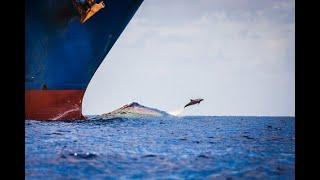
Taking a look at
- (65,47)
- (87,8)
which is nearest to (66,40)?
(65,47)

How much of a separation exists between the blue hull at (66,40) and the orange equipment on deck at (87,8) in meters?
0.06

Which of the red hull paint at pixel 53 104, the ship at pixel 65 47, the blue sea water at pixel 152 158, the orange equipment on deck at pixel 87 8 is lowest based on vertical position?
the blue sea water at pixel 152 158

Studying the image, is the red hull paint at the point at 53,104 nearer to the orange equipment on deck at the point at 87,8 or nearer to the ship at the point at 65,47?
the ship at the point at 65,47

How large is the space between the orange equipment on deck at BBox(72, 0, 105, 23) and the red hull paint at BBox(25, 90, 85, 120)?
0.95 metres

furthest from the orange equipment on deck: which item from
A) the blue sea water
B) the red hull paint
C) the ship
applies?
the blue sea water

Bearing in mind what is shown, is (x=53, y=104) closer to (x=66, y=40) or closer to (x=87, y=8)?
(x=66, y=40)

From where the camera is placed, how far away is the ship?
15.3 ft

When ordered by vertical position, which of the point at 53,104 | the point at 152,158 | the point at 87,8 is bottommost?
the point at 152,158

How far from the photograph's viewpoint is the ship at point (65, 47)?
4.65m

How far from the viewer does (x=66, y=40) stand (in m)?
5.00

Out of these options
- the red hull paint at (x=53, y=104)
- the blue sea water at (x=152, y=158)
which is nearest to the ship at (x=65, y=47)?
the red hull paint at (x=53, y=104)

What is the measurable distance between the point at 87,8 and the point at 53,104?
126cm
